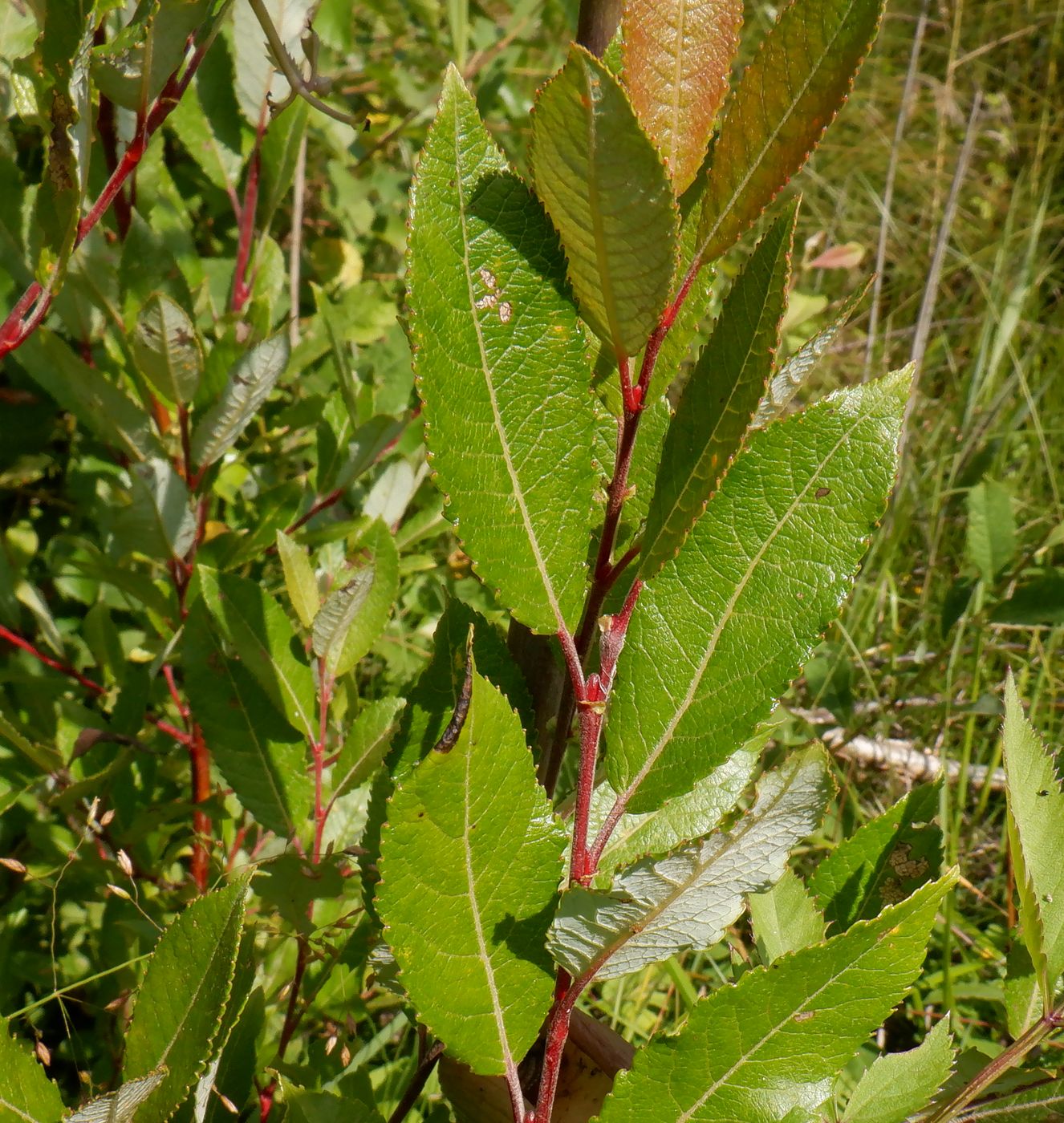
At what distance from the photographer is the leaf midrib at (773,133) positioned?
53 centimetres

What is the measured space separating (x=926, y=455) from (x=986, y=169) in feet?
7.32

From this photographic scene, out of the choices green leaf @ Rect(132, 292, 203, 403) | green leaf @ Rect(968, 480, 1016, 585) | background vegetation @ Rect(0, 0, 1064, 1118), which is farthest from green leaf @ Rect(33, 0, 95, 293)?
green leaf @ Rect(968, 480, 1016, 585)

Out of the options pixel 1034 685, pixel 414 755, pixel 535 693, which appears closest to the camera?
pixel 414 755

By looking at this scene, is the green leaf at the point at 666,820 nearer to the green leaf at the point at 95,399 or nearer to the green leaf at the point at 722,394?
the green leaf at the point at 722,394

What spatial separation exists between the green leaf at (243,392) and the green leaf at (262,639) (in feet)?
0.76

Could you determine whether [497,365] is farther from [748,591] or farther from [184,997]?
Answer: [184,997]

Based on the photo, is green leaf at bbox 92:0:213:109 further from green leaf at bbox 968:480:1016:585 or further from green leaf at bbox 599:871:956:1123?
green leaf at bbox 968:480:1016:585

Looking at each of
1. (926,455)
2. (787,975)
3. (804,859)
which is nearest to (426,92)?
(926,455)

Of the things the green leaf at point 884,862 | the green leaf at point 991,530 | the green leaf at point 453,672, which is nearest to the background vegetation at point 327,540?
the green leaf at point 991,530

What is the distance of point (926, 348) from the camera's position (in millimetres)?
3422

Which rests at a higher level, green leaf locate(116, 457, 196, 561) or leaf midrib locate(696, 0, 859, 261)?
leaf midrib locate(696, 0, 859, 261)

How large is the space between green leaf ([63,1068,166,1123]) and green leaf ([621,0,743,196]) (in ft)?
1.85

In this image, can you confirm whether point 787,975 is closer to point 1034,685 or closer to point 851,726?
point 851,726

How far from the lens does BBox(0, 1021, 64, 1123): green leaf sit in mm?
643
